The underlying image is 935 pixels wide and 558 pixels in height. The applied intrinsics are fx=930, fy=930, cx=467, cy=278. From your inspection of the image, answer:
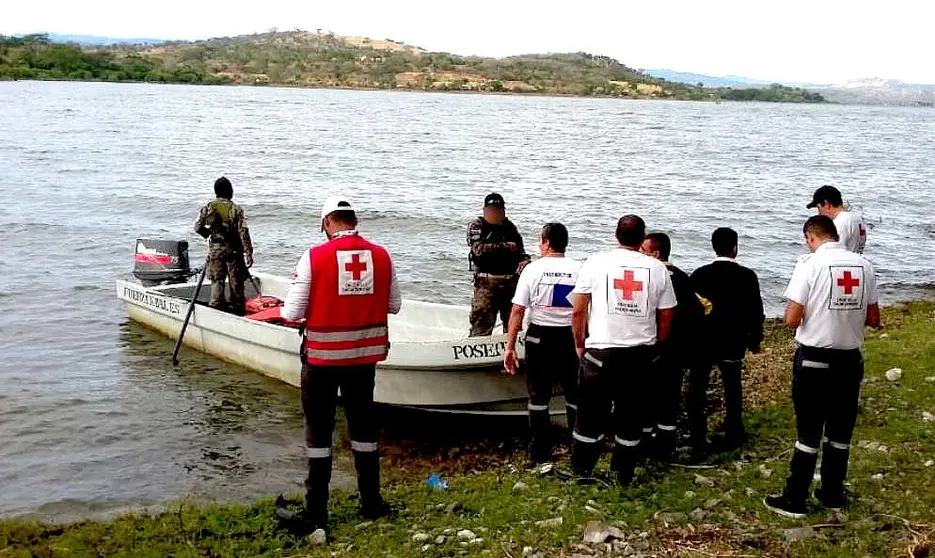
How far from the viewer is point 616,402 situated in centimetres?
685

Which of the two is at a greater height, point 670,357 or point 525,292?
point 525,292

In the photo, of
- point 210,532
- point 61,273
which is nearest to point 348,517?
point 210,532

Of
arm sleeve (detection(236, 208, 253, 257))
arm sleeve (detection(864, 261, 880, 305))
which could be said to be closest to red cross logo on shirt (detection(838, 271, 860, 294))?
arm sleeve (detection(864, 261, 880, 305))

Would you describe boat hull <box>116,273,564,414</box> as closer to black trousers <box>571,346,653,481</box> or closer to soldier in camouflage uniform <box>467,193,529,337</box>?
soldier in camouflage uniform <box>467,193,529,337</box>

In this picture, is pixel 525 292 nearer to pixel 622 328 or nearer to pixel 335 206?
pixel 622 328

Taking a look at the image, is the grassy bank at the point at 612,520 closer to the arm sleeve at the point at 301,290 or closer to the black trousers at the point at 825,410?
the black trousers at the point at 825,410

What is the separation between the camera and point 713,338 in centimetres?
755

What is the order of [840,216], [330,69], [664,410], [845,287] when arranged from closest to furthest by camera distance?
[845,287] < [664,410] < [840,216] < [330,69]

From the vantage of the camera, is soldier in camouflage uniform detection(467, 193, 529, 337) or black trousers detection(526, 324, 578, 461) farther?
soldier in camouflage uniform detection(467, 193, 529, 337)

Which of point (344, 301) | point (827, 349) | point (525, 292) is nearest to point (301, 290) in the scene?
point (344, 301)

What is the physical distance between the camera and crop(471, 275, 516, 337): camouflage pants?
30.2 feet

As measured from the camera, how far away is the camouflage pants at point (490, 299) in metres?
9.20

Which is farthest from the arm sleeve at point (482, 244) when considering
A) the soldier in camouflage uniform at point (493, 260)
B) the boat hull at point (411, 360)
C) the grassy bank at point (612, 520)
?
the grassy bank at point (612, 520)

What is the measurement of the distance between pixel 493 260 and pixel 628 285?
2728 mm
